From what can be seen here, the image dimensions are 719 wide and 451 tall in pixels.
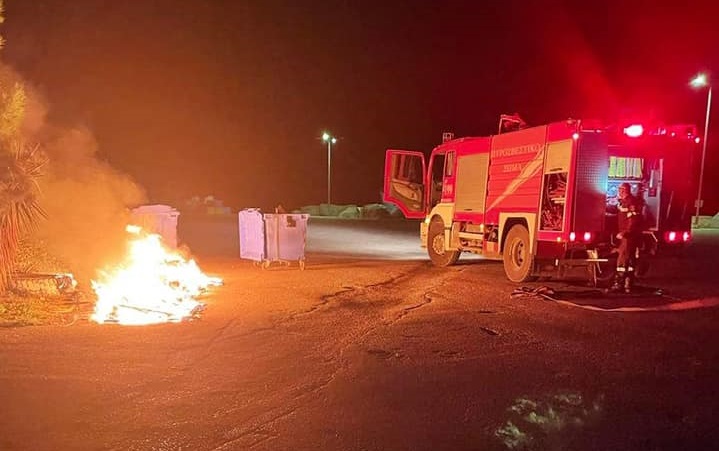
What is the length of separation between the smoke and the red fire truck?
7.08m

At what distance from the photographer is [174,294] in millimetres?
9414

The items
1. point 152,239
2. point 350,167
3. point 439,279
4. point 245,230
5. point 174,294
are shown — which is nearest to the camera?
point 174,294

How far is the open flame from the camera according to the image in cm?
838

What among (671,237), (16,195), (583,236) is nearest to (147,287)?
(16,195)

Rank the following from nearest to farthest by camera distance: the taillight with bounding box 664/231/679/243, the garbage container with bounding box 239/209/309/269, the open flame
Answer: the open flame < the taillight with bounding box 664/231/679/243 < the garbage container with bounding box 239/209/309/269

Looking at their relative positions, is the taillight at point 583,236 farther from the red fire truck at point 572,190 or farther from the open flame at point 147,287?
the open flame at point 147,287

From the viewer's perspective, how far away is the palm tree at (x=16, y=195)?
8.53 m

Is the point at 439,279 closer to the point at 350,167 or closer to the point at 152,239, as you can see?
the point at 152,239

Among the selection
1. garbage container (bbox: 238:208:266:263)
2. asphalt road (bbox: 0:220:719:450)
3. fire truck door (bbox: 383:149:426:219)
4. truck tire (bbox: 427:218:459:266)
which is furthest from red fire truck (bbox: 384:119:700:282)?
garbage container (bbox: 238:208:266:263)

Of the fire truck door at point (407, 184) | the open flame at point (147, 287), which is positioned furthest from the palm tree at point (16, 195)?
the fire truck door at point (407, 184)

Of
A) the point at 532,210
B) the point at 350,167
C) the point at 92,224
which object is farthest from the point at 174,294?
the point at 350,167

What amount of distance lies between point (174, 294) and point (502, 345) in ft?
16.3

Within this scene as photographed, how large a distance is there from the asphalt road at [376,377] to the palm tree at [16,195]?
1692 millimetres

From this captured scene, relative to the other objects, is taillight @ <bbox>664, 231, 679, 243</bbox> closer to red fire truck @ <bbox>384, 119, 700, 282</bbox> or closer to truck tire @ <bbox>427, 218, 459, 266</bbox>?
red fire truck @ <bbox>384, 119, 700, 282</bbox>
